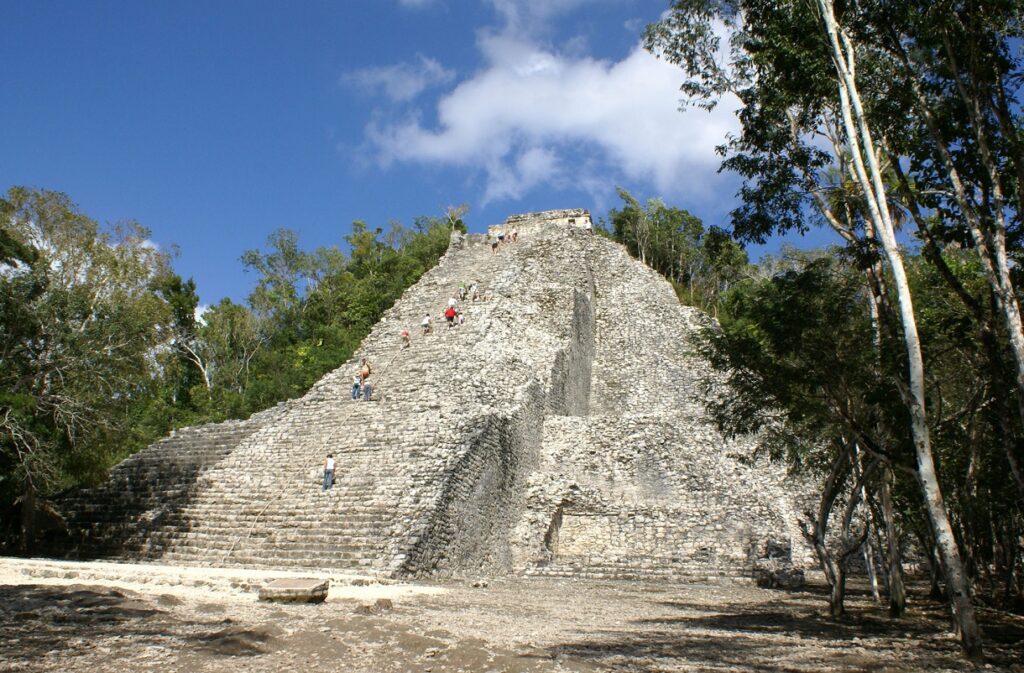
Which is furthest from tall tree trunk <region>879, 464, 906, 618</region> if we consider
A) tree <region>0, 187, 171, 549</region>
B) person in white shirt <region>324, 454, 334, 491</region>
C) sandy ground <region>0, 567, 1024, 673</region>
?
tree <region>0, 187, 171, 549</region>

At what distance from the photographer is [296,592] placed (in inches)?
299

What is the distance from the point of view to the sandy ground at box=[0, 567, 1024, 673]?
5.11 meters

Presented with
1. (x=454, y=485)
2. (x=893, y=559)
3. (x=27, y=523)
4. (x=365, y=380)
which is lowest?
(x=27, y=523)

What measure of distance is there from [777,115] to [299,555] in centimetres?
940

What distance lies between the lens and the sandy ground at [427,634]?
5.11 meters

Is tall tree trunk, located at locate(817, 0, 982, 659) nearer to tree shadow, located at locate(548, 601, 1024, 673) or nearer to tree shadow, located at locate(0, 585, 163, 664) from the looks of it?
tree shadow, located at locate(548, 601, 1024, 673)

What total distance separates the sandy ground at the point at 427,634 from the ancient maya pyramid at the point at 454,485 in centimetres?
239

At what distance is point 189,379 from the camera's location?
101ft

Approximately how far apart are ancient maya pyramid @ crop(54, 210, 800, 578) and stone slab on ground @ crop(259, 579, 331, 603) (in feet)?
9.69

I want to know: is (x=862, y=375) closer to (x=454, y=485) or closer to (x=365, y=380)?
(x=454, y=485)

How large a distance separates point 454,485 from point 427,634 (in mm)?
6322

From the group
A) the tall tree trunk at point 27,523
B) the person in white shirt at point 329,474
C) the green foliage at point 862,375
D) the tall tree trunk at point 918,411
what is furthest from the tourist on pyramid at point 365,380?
the tall tree trunk at point 918,411

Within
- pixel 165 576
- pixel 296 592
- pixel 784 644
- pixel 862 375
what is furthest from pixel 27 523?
pixel 862 375

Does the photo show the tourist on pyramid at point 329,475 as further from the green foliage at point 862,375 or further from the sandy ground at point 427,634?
the green foliage at point 862,375
